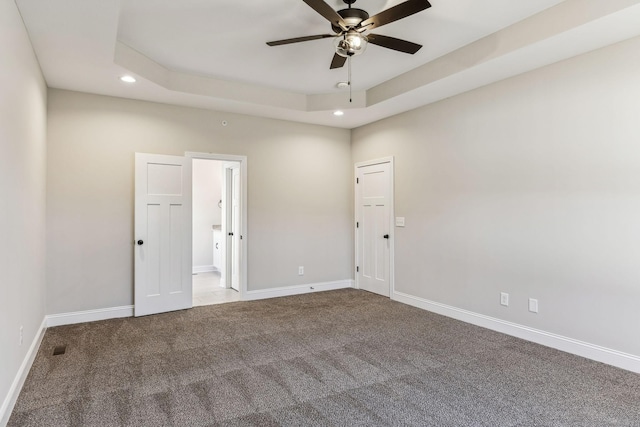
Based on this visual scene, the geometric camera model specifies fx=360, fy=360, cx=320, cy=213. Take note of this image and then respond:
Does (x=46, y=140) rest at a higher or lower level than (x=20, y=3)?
lower

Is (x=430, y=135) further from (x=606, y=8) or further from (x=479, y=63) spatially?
(x=606, y=8)

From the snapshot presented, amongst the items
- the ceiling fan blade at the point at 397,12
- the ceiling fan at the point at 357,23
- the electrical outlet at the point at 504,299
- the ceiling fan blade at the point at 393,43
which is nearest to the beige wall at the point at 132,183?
the ceiling fan at the point at 357,23

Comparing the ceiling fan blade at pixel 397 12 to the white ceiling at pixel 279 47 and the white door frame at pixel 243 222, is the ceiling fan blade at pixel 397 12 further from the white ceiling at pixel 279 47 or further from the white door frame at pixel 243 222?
the white door frame at pixel 243 222

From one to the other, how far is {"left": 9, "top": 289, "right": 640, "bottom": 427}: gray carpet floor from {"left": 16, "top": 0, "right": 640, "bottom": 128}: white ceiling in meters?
2.70

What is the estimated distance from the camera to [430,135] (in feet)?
15.5

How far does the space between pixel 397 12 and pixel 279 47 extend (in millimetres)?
1500

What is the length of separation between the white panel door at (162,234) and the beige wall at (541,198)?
309cm

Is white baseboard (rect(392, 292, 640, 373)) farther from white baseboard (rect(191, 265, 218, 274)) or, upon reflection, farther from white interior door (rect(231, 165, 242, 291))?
white baseboard (rect(191, 265, 218, 274))

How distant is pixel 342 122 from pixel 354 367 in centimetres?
387

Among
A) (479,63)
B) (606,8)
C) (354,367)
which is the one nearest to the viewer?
(606,8)

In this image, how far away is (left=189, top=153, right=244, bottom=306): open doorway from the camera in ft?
17.7

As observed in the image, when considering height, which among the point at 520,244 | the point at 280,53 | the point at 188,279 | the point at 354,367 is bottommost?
the point at 354,367

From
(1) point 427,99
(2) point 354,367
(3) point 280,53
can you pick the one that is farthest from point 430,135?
(2) point 354,367

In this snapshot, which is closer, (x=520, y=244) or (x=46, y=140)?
(x=520, y=244)
